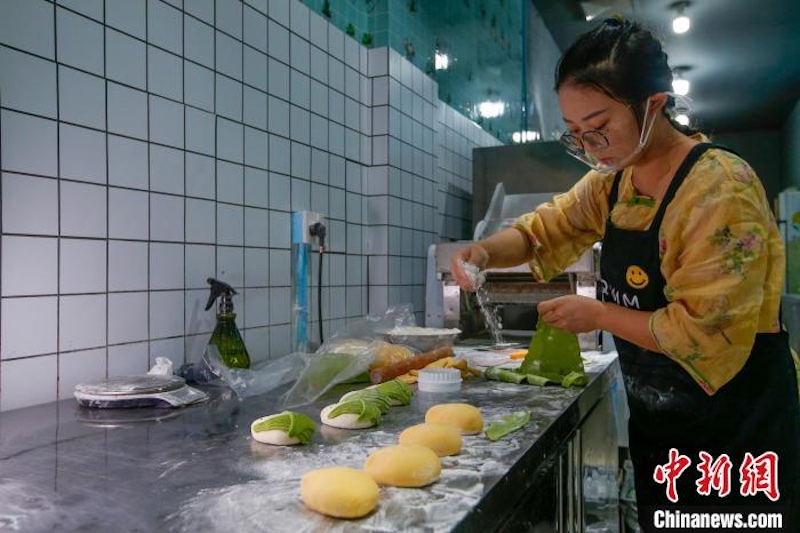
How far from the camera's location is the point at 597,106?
3.67 feet

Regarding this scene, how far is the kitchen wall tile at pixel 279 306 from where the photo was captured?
1.95 m

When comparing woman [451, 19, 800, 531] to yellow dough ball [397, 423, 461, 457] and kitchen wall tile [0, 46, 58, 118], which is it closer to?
yellow dough ball [397, 423, 461, 457]

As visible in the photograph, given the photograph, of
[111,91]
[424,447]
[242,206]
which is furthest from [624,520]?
[111,91]

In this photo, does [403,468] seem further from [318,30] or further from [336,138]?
[318,30]

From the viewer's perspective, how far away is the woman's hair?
110cm

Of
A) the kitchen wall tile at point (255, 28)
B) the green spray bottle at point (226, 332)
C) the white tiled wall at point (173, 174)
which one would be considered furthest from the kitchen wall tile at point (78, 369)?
the kitchen wall tile at point (255, 28)

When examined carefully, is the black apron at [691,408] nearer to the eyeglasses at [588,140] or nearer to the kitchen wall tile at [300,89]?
the eyeglasses at [588,140]

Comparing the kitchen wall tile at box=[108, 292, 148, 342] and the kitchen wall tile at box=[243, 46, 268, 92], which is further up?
the kitchen wall tile at box=[243, 46, 268, 92]

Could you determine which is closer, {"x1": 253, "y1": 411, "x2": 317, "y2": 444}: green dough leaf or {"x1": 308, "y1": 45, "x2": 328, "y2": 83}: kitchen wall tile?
{"x1": 253, "y1": 411, "x2": 317, "y2": 444}: green dough leaf

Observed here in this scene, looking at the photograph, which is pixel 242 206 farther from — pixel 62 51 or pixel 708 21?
pixel 708 21

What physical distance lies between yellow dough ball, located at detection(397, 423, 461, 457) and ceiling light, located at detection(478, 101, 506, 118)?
3074mm

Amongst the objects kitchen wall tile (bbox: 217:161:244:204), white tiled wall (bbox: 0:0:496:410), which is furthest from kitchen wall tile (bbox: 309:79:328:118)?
kitchen wall tile (bbox: 217:161:244:204)

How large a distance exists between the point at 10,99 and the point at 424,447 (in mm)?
1096

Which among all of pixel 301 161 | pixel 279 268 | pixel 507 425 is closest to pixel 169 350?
pixel 279 268
